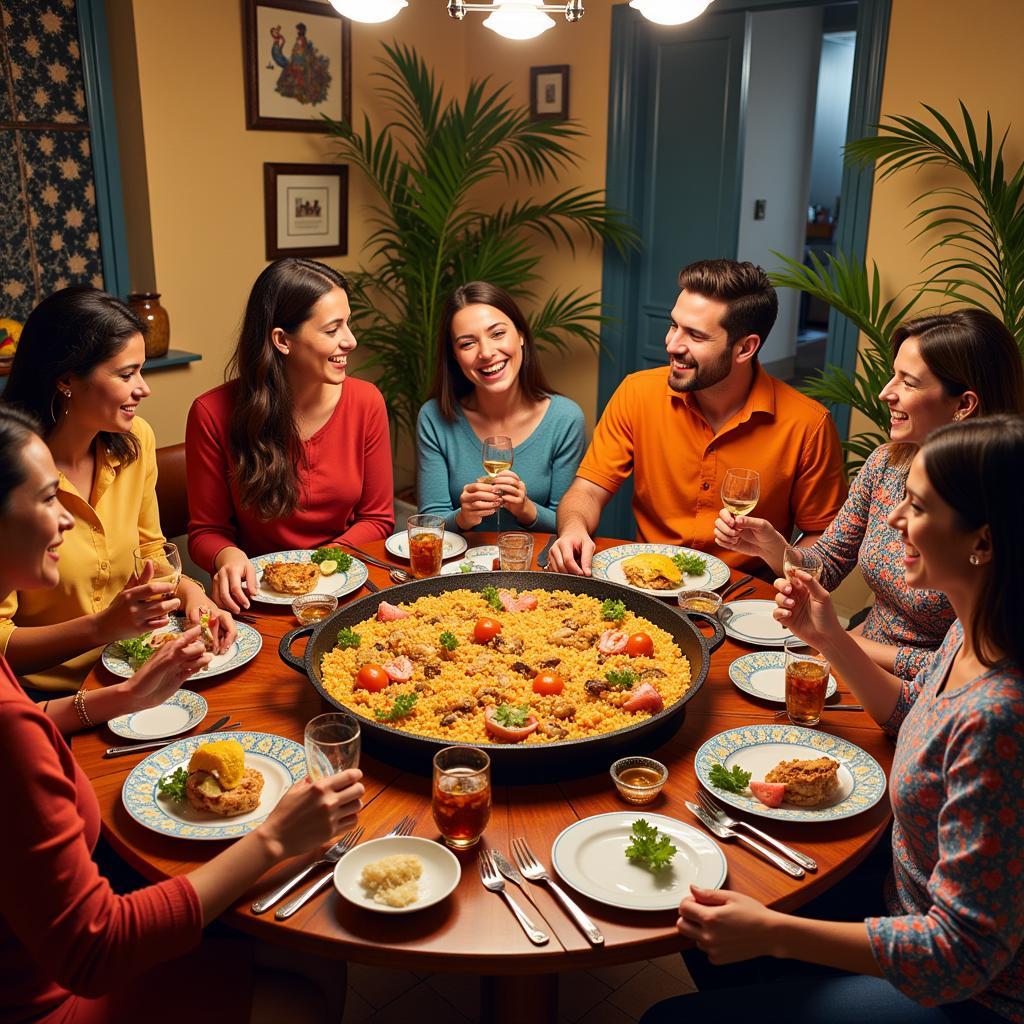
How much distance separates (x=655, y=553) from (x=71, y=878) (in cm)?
162

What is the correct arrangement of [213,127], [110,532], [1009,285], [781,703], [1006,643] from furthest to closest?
[213,127] < [1009,285] < [110,532] < [781,703] < [1006,643]

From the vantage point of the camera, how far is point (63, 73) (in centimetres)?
381

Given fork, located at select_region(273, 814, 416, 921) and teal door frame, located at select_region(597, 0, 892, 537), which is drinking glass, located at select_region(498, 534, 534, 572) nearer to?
fork, located at select_region(273, 814, 416, 921)

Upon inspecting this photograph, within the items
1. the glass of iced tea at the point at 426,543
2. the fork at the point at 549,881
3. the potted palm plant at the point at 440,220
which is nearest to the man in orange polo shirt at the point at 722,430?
the glass of iced tea at the point at 426,543

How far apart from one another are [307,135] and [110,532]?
9.45ft

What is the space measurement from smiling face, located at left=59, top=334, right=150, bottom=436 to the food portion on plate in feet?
2.58

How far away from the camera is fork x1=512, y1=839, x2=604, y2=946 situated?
4.26 feet

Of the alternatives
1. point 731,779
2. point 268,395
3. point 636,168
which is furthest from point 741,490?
point 636,168

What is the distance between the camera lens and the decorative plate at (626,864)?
136 centimetres

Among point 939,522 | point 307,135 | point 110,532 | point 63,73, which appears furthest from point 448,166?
point 939,522

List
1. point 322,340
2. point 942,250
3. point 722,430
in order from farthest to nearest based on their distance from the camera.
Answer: point 942,250 < point 722,430 < point 322,340

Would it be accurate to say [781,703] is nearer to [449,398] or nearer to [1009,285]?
[449,398]

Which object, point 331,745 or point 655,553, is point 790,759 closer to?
point 331,745

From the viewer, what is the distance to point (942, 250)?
3705mm
